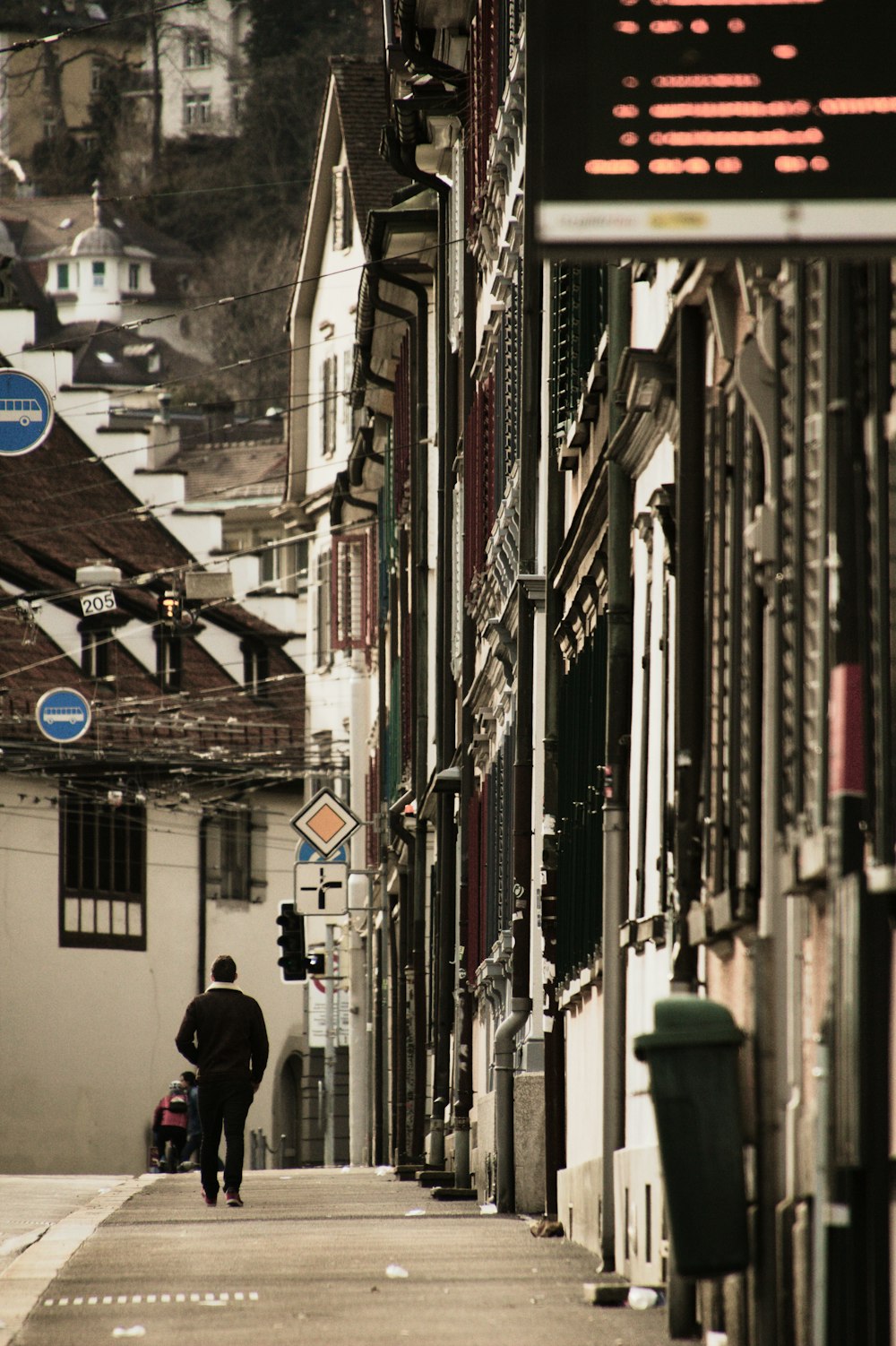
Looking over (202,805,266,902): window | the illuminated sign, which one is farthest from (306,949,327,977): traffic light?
the illuminated sign

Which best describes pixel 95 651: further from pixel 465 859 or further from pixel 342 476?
pixel 465 859

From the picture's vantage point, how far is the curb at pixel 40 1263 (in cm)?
1038

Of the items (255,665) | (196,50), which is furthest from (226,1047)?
(196,50)

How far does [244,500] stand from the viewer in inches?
3182

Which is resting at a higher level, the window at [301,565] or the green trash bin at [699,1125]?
the window at [301,565]

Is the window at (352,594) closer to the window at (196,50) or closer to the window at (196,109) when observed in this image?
the window at (196,109)

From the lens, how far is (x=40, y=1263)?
42.6 ft

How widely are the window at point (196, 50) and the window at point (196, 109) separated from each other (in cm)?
151

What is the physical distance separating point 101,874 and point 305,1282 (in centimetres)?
4589

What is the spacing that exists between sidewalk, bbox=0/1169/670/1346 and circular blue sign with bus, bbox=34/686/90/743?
2723cm

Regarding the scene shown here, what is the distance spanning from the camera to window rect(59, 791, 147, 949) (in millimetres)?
56531

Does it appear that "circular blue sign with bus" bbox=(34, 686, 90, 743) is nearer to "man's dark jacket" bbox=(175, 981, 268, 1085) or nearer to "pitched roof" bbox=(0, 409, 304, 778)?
"pitched roof" bbox=(0, 409, 304, 778)

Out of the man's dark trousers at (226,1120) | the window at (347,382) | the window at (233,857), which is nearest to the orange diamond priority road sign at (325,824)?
the man's dark trousers at (226,1120)

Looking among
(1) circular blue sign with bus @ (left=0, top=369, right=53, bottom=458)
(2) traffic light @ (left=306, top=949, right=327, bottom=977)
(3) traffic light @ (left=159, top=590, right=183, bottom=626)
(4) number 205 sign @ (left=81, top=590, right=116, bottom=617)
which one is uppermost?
(4) number 205 sign @ (left=81, top=590, right=116, bottom=617)
